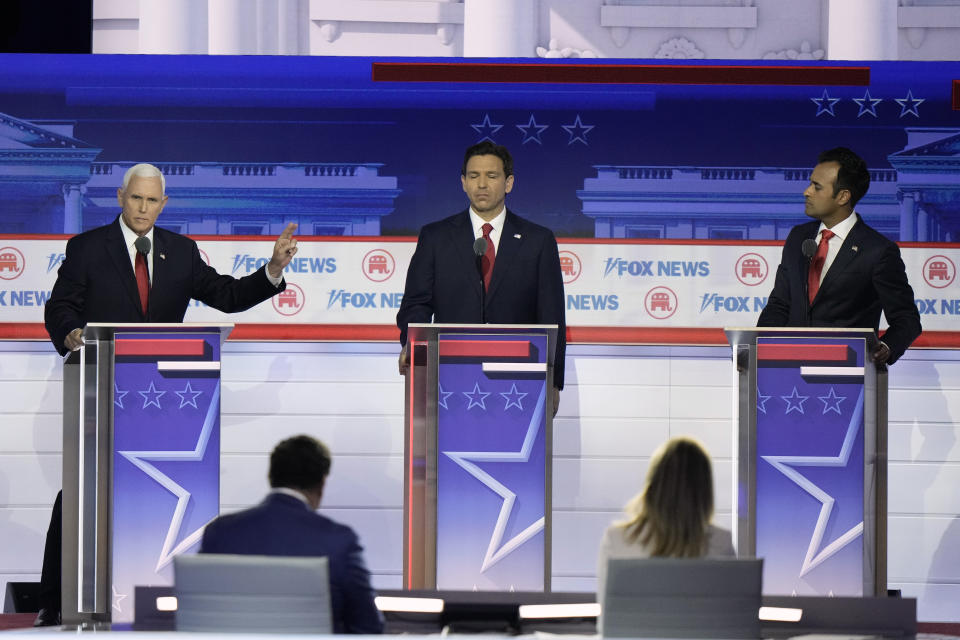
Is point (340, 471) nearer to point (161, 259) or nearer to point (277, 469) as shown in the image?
point (161, 259)

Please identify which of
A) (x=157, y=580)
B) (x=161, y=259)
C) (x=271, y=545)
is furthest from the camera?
(x=161, y=259)

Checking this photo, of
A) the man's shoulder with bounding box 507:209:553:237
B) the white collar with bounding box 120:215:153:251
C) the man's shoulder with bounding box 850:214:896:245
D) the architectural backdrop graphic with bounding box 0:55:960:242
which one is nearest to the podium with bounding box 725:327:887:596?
the man's shoulder with bounding box 850:214:896:245

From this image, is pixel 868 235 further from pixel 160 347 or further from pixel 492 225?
pixel 160 347

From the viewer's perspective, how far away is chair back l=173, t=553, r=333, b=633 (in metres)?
2.83

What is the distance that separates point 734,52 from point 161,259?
2992mm

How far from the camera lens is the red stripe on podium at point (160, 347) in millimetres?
4453

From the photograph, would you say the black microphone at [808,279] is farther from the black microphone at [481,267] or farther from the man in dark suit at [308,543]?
the man in dark suit at [308,543]

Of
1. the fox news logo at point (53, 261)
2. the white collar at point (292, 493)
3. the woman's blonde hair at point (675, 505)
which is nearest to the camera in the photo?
the woman's blonde hair at point (675, 505)

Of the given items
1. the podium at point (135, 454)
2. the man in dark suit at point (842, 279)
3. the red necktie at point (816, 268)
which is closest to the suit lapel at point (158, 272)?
the podium at point (135, 454)

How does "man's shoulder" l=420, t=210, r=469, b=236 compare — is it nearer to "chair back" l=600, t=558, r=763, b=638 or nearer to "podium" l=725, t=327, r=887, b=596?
"podium" l=725, t=327, r=887, b=596

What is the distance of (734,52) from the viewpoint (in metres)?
6.54

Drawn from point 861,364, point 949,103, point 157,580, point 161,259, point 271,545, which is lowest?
point 157,580

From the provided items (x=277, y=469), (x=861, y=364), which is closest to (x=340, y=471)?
(x=861, y=364)

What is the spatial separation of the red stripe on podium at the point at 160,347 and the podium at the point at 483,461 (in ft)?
2.37
